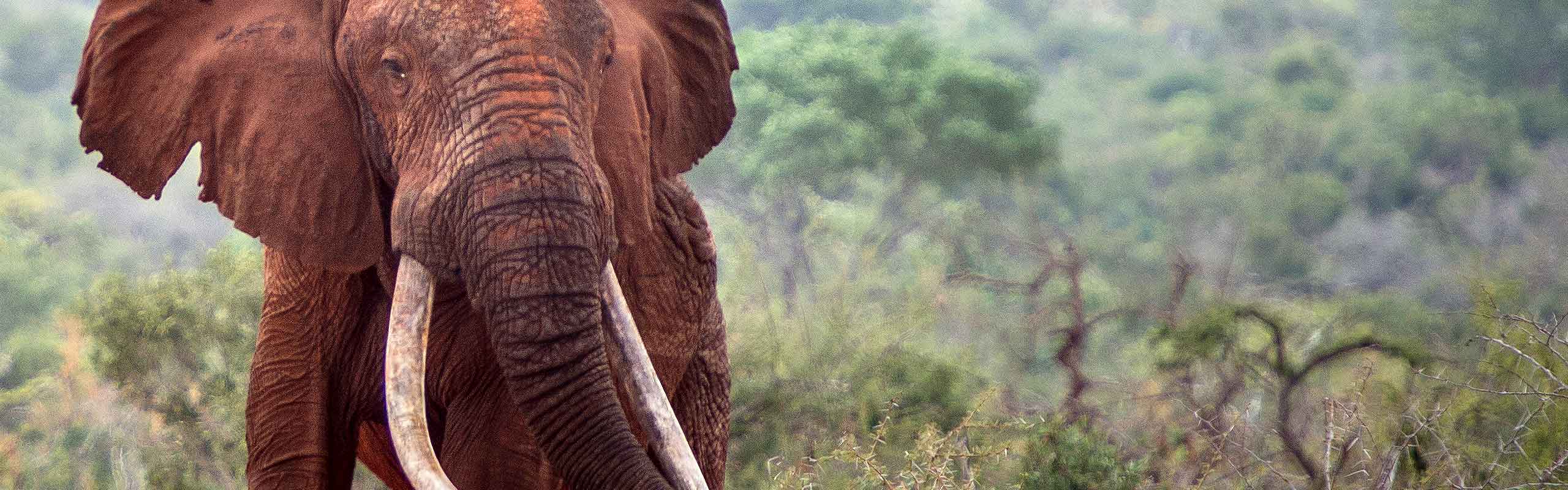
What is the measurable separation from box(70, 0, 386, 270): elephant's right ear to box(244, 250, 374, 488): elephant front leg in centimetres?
18

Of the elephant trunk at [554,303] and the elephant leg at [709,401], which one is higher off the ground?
the elephant trunk at [554,303]

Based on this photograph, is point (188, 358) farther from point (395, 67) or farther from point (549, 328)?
point (549, 328)

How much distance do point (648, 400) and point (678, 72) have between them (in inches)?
38.0

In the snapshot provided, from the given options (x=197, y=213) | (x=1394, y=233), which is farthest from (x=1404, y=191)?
(x=197, y=213)

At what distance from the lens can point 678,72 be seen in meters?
4.00

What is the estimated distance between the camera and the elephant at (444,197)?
10.2 ft

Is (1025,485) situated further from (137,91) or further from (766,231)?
(766,231)

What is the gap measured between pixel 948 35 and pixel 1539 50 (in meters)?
7.15

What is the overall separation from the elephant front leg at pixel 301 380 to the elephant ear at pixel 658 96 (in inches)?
23.3

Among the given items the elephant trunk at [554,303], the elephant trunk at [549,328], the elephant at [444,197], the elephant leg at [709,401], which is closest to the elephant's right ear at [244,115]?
the elephant at [444,197]

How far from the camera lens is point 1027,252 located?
41.9 ft

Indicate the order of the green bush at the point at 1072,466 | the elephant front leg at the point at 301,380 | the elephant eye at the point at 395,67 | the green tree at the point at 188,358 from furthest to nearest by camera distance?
1. the green tree at the point at 188,358
2. the green bush at the point at 1072,466
3. the elephant front leg at the point at 301,380
4. the elephant eye at the point at 395,67

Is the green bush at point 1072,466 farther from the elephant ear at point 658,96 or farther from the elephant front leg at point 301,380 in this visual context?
the elephant front leg at point 301,380

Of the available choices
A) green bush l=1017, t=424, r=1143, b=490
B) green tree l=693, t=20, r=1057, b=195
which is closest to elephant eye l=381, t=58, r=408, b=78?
green bush l=1017, t=424, r=1143, b=490
